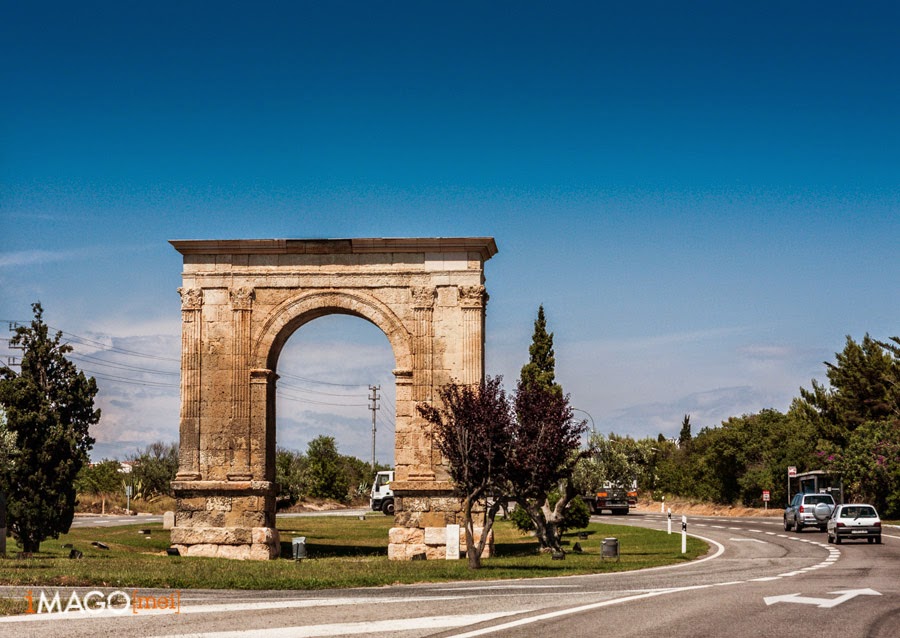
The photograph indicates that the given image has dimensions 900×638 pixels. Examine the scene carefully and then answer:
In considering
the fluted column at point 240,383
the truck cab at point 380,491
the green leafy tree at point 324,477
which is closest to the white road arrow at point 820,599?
the fluted column at point 240,383

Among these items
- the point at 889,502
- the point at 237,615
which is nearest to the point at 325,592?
the point at 237,615

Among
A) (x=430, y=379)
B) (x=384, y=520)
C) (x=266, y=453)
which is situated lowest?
(x=384, y=520)

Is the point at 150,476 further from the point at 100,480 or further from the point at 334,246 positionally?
the point at 334,246

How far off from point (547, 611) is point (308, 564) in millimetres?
12781

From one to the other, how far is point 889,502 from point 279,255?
3701 cm

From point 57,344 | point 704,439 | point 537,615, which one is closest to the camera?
point 537,615

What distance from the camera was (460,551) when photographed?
101ft

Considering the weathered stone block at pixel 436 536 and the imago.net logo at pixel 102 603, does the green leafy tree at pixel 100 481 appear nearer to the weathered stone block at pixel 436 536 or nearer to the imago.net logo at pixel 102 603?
the weathered stone block at pixel 436 536

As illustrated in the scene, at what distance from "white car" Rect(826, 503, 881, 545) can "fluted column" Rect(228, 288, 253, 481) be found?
19786 millimetres

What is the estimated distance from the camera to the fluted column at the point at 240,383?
105 feet

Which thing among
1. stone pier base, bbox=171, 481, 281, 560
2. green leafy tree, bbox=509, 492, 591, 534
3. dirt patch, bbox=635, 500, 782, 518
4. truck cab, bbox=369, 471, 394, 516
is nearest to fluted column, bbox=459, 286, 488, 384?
stone pier base, bbox=171, 481, 281, 560

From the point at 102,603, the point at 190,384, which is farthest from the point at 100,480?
the point at 102,603

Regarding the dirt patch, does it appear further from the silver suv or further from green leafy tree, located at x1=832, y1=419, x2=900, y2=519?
the silver suv

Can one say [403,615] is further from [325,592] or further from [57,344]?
[57,344]
